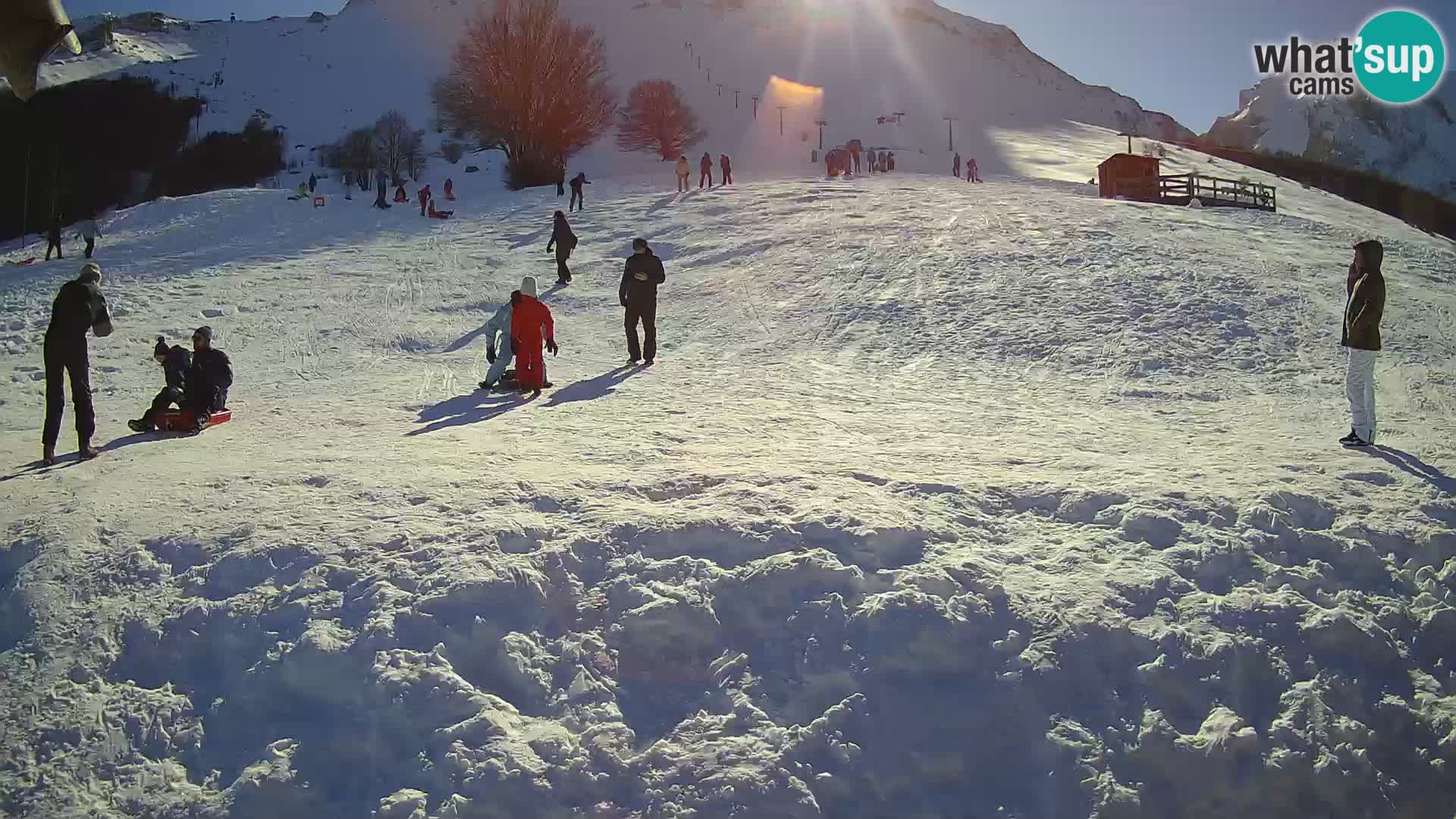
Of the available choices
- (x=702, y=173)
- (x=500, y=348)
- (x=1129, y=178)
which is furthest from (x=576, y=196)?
(x=1129, y=178)

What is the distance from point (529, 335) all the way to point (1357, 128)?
19883cm

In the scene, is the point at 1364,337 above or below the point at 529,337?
below

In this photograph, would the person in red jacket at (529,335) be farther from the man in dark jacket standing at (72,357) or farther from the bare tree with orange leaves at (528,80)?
the bare tree with orange leaves at (528,80)

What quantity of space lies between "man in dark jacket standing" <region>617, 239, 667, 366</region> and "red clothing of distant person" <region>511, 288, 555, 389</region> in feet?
4.35

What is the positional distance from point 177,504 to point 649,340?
652 cm

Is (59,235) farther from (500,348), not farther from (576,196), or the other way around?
(500,348)

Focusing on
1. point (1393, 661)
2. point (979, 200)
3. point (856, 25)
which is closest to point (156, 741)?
point (1393, 661)

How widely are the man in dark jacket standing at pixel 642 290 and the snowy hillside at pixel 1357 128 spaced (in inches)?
6435

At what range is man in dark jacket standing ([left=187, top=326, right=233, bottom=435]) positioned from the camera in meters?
8.76

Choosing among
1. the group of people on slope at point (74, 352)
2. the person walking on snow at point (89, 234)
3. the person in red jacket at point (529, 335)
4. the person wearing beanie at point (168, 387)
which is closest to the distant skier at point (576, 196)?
the person walking on snow at point (89, 234)

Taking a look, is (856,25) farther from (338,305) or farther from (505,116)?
(338,305)

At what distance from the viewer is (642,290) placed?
1108cm

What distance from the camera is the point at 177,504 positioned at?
568 centimetres

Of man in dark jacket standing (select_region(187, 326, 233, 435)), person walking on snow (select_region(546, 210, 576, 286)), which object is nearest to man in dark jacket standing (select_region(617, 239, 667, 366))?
man in dark jacket standing (select_region(187, 326, 233, 435))
